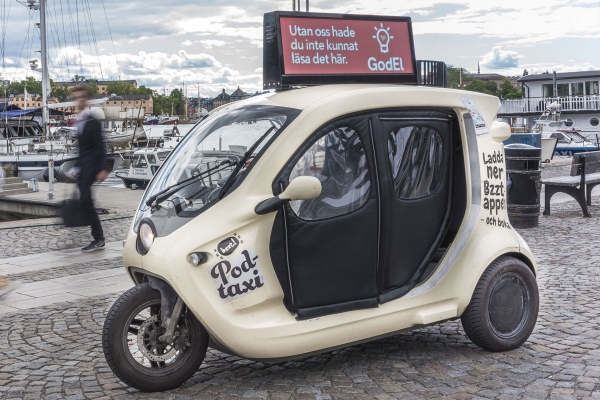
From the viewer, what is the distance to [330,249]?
470 centimetres

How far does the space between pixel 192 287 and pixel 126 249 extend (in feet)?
2.34

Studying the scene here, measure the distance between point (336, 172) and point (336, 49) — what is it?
40.8 inches

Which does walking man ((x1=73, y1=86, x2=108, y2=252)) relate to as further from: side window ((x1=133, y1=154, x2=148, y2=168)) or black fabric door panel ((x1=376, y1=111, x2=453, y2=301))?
side window ((x1=133, y1=154, x2=148, y2=168))

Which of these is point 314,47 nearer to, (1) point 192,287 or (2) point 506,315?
(1) point 192,287

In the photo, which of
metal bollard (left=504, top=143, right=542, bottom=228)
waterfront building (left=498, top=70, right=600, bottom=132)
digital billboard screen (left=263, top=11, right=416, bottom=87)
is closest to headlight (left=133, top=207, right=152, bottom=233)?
digital billboard screen (left=263, top=11, right=416, bottom=87)

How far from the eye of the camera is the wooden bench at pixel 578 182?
44.9ft

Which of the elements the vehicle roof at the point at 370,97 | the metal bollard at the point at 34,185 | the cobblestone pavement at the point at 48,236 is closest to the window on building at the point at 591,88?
the metal bollard at the point at 34,185

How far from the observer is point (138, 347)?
175 inches

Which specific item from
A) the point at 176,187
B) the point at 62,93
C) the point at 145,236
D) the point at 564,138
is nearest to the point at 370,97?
the point at 176,187

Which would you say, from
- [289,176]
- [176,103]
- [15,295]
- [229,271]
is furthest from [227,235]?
[176,103]

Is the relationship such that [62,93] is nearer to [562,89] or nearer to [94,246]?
[562,89]

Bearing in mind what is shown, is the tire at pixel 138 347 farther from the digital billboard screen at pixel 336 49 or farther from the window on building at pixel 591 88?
the window on building at pixel 591 88

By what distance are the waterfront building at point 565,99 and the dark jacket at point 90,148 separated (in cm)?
5171

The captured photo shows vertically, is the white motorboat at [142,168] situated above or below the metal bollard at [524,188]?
above
